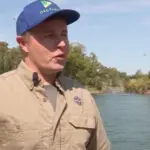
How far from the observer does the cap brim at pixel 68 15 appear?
4.81 ft

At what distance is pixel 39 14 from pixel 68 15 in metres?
0.11

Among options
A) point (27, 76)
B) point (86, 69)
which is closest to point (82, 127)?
point (27, 76)

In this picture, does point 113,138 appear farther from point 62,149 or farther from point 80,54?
point 80,54

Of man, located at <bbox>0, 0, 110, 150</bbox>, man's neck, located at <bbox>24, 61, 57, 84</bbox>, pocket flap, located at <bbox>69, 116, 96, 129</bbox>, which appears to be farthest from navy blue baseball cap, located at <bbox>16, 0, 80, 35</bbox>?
pocket flap, located at <bbox>69, 116, 96, 129</bbox>

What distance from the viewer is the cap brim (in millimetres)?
1467

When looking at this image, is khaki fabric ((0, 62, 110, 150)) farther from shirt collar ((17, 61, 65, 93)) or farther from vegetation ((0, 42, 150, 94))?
vegetation ((0, 42, 150, 94))

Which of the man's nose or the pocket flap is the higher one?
the man's nose

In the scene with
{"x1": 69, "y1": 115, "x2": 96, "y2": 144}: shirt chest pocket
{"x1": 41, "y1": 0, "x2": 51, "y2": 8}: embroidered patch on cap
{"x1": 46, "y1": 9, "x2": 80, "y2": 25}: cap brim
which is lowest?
{"x1": 69, "y1": 115, "x2": 96, "y2": 144}: shirt chest pocket

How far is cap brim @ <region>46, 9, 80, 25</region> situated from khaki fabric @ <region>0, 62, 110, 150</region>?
8.4 inches

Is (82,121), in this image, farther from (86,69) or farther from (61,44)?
(86,69)

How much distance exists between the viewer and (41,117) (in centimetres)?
143

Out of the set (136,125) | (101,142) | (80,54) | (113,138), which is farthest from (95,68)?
(101,142)

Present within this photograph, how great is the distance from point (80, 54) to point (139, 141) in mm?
40001

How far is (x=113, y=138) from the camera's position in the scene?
614 inches
